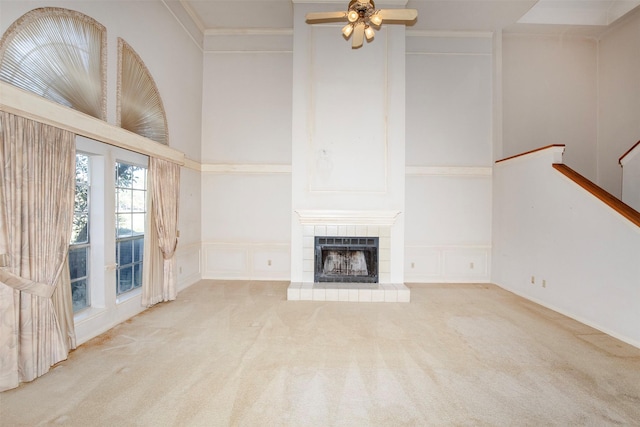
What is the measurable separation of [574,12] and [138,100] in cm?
758

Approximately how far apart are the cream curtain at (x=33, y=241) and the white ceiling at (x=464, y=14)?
3.67m

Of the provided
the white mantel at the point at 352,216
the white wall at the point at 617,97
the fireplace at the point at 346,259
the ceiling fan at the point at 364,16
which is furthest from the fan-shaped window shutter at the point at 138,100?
the white wall at the point at 617,97

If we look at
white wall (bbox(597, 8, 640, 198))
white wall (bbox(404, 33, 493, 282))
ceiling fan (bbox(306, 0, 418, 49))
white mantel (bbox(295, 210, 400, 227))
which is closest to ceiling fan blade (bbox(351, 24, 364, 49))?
ceiling fan (bbox(306, 0, 418, 49))

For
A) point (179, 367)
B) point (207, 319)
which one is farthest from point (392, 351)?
point (207, 319)

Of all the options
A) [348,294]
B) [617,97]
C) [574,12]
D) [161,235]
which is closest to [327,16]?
[161,235]

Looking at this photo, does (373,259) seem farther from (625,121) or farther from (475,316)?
(625,121)

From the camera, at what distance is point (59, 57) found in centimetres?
270

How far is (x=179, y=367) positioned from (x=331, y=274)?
8.92 feet

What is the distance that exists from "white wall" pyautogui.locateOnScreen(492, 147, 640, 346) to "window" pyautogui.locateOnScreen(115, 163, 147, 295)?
568 cm

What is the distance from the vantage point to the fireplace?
15.9 feet

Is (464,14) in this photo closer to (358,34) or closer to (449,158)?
(449,158)

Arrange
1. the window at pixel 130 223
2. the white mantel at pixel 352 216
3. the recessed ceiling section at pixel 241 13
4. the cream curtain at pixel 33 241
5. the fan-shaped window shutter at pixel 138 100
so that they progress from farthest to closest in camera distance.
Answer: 1. the recessed ceiling section at pixel 241 13
2. the white mantel at pixel 352 216
3. the window at pixel 130 223
4. the fan-shaped window shutter at pixel 138 100
5. the cream curtain at pixel 33 241

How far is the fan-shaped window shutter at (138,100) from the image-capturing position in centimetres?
352

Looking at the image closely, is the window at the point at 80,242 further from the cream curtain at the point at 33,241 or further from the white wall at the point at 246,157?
the white wall at the point at 246,157
